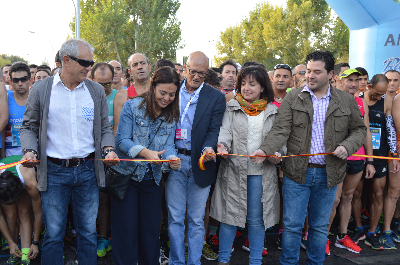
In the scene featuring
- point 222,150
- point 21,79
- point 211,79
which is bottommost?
point 222,150

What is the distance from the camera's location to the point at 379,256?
4289 mm

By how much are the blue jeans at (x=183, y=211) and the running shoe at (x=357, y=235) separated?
261cm

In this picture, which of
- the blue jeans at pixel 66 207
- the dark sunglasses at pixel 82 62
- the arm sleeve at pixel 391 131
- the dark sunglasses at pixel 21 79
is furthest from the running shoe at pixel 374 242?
the dark sunglasses at pixel 21 79

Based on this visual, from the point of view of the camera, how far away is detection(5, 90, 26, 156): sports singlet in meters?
4.03

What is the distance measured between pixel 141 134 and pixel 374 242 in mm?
3576

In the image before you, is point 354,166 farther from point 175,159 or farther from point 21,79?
point 21,79

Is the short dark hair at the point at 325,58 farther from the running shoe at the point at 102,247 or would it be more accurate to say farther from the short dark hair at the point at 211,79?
the running shoe at the point at 102,247

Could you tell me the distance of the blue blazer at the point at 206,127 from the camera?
329 centimetres

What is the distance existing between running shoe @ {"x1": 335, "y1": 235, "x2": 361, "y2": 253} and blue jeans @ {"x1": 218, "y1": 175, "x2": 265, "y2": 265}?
1.73m

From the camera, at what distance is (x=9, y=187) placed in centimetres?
353

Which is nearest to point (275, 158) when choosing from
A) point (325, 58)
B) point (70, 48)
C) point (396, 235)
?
point (325, 58)

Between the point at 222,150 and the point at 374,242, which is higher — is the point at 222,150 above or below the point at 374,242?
above

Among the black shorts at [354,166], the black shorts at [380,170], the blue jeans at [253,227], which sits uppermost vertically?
the black shorts at [354,166]

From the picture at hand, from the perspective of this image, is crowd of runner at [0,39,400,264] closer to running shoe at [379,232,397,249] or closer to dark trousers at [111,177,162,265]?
dark trousers at [111,177,162,265]
